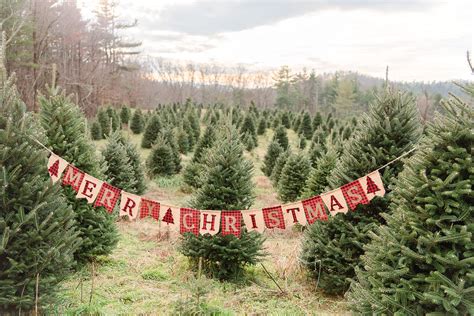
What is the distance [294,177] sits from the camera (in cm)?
1393

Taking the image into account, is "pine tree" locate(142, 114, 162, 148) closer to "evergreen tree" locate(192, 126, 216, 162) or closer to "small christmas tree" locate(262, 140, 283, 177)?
"evergreen tree" locate(192, 126, 216, 162)

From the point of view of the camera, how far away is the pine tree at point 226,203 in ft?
22.8

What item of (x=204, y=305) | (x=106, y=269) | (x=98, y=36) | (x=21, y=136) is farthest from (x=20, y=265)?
(x=98, y=36)

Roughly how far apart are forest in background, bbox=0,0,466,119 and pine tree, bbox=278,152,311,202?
10.7 feet

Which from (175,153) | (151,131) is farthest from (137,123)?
(175,153)

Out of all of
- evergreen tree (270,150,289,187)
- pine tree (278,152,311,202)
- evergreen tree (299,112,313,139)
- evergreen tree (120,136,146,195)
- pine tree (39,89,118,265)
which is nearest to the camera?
pine tree (39,89,118,265)

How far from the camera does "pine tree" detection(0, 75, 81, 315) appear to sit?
4.38 m

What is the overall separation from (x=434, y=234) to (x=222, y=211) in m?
2.99

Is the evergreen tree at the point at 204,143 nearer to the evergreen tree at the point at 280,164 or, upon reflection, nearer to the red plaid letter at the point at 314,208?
the evergreen tree at the point at 280,164

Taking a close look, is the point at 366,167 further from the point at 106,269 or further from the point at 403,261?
the point at 106,269

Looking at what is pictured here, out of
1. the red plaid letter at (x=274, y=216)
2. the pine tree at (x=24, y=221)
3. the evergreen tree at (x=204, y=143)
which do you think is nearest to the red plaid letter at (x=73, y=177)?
the pine tree at (x=24, y=221)

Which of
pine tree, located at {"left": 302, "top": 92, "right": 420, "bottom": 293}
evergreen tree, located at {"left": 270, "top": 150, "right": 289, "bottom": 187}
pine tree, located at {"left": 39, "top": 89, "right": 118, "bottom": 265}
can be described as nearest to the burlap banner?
pine tree, located at {"left": 302, "top": 92, "right": 420, "bottom": 293}

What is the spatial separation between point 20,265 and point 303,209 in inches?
141

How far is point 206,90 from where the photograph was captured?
280 ft
